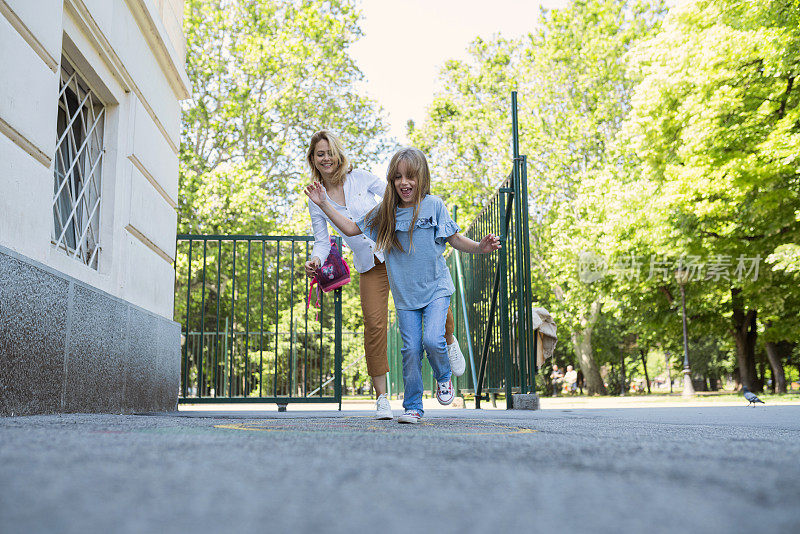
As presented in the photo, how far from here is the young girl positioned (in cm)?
423

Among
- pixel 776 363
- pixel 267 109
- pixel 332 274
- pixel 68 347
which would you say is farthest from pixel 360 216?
pixel 776 363

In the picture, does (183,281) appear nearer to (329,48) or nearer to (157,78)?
(329,48)

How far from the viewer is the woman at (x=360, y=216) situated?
15.4 feet

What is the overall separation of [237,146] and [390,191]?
1839cm

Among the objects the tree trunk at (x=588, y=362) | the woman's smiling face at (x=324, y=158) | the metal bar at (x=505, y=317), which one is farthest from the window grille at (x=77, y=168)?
the tree trunk at (x=588, y=362)

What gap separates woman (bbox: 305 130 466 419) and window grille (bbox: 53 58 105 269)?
156 centimetres

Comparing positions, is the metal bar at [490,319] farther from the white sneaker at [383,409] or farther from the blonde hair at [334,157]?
the white sneaker at [383,409]

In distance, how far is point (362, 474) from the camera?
1.44 m

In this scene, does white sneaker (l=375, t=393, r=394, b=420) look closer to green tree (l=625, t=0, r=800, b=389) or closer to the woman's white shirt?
the woman's white shirt

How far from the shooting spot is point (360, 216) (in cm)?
479

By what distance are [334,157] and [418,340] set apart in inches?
54.3

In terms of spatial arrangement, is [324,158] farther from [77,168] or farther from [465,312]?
[465,312]

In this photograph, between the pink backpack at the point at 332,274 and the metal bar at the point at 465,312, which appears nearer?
the pink backpack at the point at 332,274

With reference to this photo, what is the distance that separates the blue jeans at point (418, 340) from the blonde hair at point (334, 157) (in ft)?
3.67
